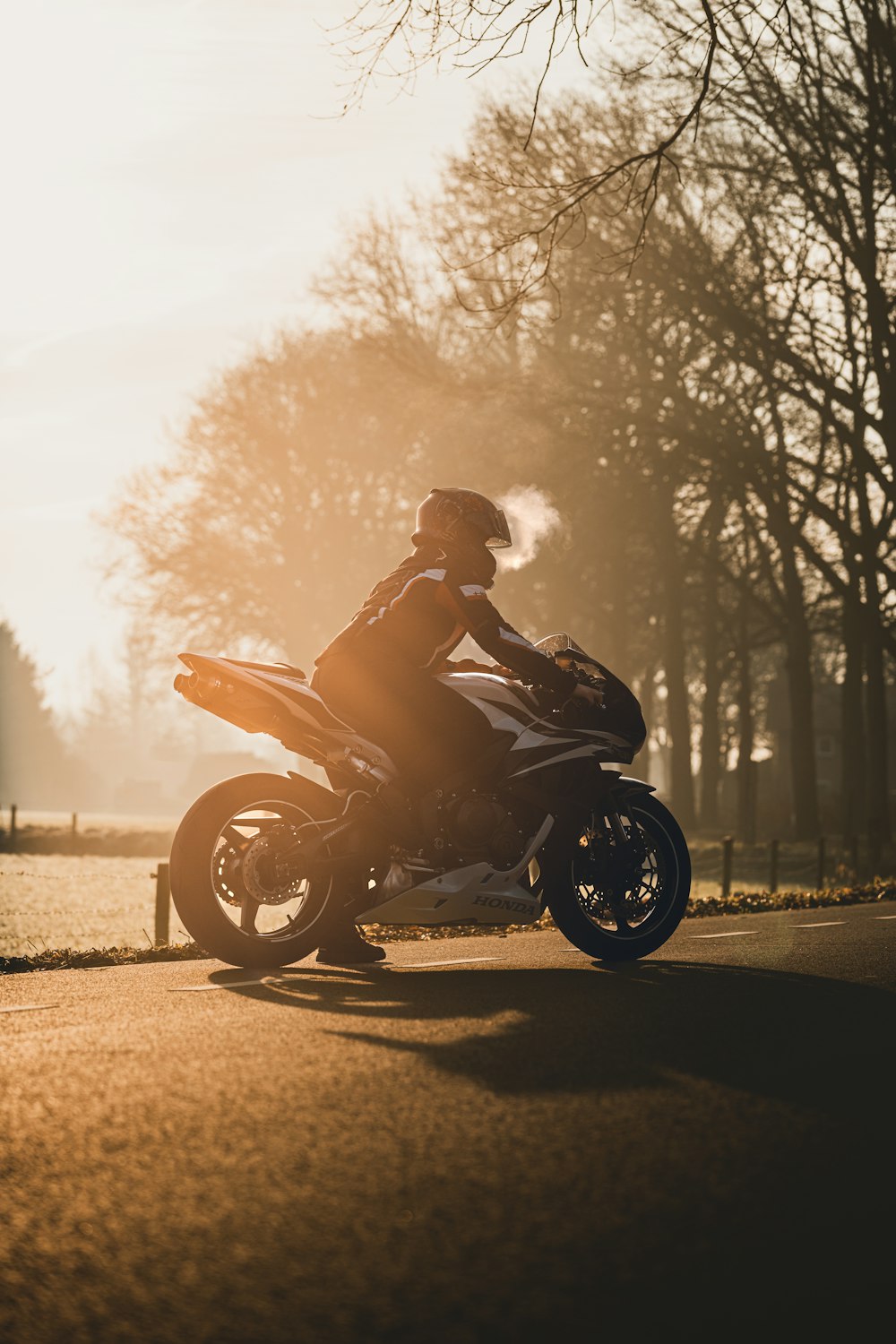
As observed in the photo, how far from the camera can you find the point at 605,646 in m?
38.1

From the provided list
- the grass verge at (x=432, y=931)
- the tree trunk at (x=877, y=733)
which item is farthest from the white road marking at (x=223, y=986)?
the tree trunk at (x=877, y=733)

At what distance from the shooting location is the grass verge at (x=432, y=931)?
26.1 ft

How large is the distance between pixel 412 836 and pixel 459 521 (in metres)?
1.36

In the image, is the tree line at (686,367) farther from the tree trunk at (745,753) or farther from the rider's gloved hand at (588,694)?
the rider's gloved hand at (588,694)

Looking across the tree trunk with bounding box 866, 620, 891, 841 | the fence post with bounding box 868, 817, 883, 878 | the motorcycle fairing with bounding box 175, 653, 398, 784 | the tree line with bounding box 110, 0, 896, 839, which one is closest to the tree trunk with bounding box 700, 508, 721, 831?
the tree line with bounding box 110, 0, 896, 839

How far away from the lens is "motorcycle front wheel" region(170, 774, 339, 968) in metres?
6.46

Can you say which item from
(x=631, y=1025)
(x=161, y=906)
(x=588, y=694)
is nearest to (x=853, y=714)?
(x=161, y=906)

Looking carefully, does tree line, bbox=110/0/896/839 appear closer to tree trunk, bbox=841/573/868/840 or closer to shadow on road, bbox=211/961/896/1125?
tree trunk, bbox=841/573/868/840

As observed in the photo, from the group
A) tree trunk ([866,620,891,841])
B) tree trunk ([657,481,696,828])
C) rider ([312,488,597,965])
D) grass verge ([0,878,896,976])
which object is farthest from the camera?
tree trunk ([657,481,696,828])

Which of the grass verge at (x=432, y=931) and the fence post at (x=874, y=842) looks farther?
the fence post at (x=874, y=842)

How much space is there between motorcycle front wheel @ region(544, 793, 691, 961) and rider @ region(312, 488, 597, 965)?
750 millimetres

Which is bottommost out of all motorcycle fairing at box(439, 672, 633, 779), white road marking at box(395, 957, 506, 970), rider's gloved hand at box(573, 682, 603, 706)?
white road marking at box(395, 957, 506, 970)

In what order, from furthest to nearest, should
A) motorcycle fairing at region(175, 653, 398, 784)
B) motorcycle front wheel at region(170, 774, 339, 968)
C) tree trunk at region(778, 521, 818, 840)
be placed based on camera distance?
tree trunk at region(778, 521, 818, 840) < motorcycle fairing at region(175, 653, 398, 784) < motorcycle front wheel at region(170, 774, 339, 968)

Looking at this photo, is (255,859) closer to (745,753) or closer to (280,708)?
(280,708)
